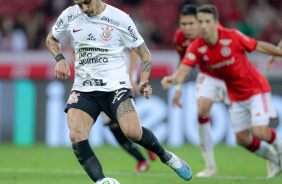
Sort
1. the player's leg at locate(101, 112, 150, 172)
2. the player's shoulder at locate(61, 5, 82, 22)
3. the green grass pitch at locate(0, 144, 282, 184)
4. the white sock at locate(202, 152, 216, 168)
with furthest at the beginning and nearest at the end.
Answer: the player's leg at locate(101, 112, 150, 172)
the white sock at locate(202, 152, 216, 168)
the green grass pitch at locate(0, 144, 282, 184)
the player's shoulder at locate(61, 5, 82, 22)

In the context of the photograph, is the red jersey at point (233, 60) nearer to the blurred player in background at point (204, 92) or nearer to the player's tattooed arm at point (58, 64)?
the blurred player in background at point (204, 92)

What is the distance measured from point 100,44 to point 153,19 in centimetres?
1050

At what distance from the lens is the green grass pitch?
7695 mm

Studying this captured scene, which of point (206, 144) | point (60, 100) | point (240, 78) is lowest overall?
point (60, 100)

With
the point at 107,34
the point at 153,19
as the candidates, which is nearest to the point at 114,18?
the point at 107,34

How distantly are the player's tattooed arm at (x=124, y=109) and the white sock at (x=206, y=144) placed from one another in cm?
240

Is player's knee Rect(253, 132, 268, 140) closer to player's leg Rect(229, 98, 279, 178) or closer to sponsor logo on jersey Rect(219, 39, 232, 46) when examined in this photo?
player's leg Rect(229, 98, 279, 178)

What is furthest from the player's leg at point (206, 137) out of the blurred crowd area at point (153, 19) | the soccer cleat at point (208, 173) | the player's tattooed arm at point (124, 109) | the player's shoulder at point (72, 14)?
the blurred crowd area at point (153, 19)

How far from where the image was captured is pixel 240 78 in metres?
8.02

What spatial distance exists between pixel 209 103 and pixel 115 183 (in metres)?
2.96

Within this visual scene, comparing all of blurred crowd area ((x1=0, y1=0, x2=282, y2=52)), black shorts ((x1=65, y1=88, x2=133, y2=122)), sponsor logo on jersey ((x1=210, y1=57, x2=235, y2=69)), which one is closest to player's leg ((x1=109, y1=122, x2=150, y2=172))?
sponsor logo on jersey ((x1=210, y1=57, x2=235, y2=69))

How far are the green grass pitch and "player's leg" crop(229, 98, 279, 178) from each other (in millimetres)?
335

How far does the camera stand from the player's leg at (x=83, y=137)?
6055 millimetres

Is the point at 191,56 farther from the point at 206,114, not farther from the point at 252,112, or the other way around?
the point at 252,112
